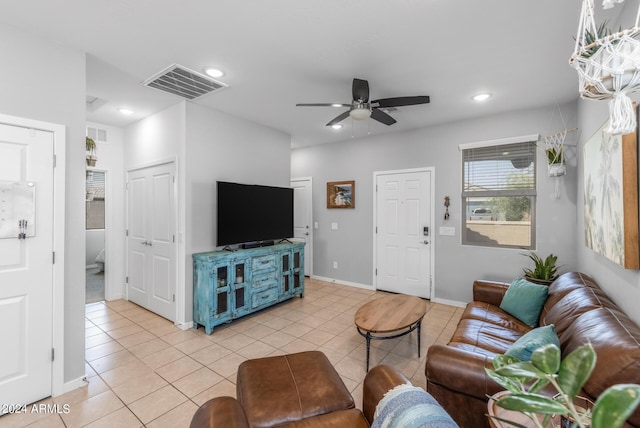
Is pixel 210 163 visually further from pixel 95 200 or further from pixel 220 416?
pixel 95 200

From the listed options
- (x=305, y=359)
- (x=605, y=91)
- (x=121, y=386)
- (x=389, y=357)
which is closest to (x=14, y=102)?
(x=121, y=386)

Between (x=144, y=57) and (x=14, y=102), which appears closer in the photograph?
(x=14, y=102)

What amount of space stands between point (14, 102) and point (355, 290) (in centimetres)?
453

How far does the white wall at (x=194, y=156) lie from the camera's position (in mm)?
3340

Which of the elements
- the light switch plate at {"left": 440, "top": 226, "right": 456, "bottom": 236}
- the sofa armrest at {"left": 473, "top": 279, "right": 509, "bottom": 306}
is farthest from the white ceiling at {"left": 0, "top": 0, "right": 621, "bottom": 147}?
the sofa armrest at {"left": 473, "top": 279, "right": 509, "bottom": 306}

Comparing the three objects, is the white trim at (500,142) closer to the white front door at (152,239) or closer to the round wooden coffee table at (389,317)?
Answer: the round wooden coffee table at (389,317)

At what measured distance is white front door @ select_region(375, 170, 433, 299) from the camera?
4363mm

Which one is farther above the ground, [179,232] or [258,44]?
[258,44]

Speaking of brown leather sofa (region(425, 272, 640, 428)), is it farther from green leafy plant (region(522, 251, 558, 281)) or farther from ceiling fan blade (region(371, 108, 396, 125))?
ceiling fan blade (region(371, 108, 396, 125))

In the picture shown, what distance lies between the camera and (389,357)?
2.71 meters

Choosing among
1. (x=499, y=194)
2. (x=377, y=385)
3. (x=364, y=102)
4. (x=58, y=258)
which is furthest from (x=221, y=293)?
(x=499, y=194)

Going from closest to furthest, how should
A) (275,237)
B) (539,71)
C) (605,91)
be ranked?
(605,91)
(539,71)
(275,237)

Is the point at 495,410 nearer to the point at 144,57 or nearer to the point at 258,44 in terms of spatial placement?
the point at 258,44

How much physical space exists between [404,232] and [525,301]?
7.03 feet
